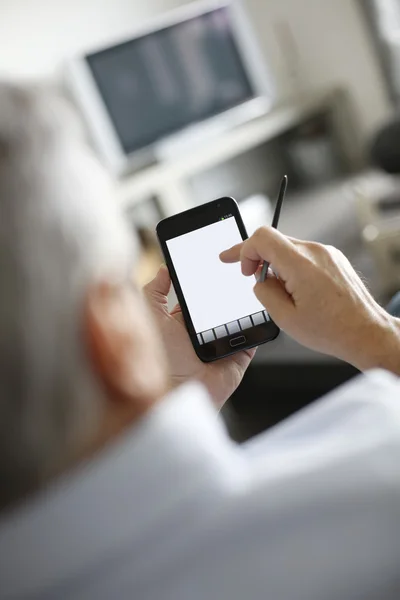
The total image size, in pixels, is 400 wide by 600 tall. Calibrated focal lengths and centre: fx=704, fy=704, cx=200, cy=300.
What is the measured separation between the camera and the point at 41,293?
375 millimetres

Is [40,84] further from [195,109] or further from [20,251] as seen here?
[195,109]

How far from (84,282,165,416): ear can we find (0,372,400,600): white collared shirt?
0.02 m

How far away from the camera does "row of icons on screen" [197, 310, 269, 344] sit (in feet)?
2.77

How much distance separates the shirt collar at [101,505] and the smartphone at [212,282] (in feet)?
1.50

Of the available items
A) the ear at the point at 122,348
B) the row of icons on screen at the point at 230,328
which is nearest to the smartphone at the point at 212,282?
A: the row of icons on screen at the point at 230,328

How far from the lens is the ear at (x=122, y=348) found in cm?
39

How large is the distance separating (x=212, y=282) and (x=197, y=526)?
1.68 ft

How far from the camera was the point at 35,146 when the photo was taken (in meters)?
0.40

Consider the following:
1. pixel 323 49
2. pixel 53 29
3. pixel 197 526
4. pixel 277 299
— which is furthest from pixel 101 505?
pixel 323 49

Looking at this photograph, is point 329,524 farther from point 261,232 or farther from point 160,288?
point 160,288

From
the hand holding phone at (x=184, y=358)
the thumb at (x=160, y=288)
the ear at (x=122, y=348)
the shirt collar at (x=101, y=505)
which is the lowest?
the hand holding phone at (x=184, y=358)

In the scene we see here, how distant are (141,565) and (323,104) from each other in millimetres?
3318

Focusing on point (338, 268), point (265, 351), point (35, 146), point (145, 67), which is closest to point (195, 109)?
point (145, 67)

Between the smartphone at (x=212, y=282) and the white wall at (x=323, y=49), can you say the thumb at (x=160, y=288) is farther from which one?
the white wall at (x=323, y=49)
